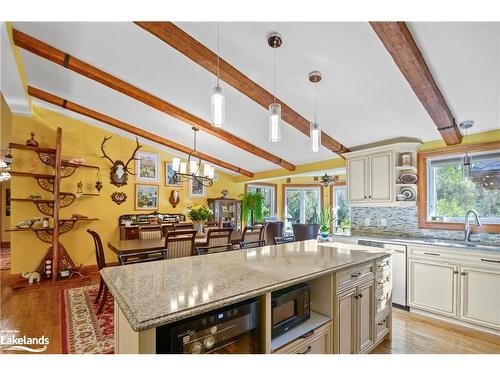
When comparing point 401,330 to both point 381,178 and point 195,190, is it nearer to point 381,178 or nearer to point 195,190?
point 381,178

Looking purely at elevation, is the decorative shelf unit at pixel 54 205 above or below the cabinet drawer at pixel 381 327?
above

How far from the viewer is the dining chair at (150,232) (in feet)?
13.7

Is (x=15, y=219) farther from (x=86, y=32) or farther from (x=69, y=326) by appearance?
(x=86, y=32)

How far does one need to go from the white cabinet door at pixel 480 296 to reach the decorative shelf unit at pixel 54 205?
5.72 m

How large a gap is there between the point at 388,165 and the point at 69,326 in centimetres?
443

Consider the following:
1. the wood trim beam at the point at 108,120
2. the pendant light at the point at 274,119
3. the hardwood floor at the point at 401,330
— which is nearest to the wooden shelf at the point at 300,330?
the hardwood floor at the point at 401,330

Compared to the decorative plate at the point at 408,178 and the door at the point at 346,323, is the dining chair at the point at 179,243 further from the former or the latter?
the decorative plate at the point at 408,178

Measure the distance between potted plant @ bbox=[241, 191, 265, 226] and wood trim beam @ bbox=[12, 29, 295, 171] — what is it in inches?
93.3

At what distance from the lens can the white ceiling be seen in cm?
212

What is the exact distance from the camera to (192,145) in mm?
5613

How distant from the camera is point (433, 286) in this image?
3.02 m
